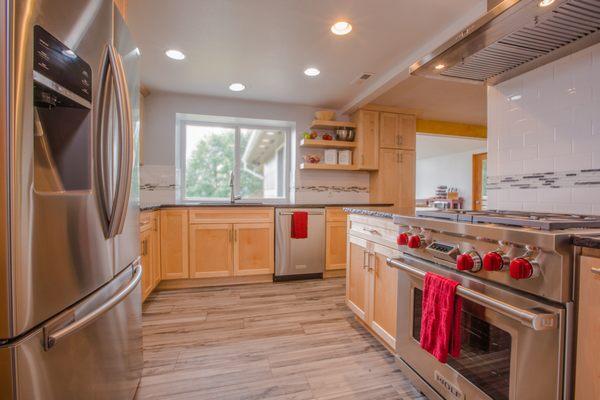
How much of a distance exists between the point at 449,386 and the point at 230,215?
245 centimetres

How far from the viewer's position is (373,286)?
185 centimetres

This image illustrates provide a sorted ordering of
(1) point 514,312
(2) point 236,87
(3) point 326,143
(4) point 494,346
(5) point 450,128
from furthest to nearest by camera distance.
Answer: (5) point 450,128 → (3) point 326,143 → (2) point 236,87 → (4) point 494,346 → (1) point 514,312

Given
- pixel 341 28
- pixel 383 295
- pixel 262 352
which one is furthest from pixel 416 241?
pixel 341 28

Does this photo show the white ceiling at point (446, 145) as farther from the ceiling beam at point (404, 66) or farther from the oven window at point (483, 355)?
the oven window at point (483, 355)

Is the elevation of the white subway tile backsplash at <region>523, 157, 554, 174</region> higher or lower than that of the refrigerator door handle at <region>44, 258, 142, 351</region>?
higher

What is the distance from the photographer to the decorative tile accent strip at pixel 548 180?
141 centimetres

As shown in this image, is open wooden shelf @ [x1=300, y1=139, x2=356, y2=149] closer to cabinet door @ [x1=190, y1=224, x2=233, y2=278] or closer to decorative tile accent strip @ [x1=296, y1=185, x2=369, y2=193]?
decorative tile accent strip @ [x1=296, y1=185, x2=369, y2=193]

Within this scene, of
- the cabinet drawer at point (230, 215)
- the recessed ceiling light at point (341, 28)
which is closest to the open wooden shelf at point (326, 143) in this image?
the cabinet drawer at point (230, 215)

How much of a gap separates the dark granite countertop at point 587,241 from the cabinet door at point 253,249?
2679 mm

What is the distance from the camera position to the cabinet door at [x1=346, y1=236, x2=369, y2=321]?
77.0 inches

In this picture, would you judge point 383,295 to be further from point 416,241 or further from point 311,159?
point 311,159

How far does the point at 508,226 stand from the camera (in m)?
1.02

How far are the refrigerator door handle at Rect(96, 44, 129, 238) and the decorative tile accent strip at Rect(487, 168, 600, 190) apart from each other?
2.09 m

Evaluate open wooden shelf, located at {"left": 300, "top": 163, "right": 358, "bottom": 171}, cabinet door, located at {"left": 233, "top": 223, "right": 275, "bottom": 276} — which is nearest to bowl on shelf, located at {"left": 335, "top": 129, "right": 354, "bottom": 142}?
open wooden shelf, located at {"left": 300, "top": 163, "right": 358, "bottom": 171}
